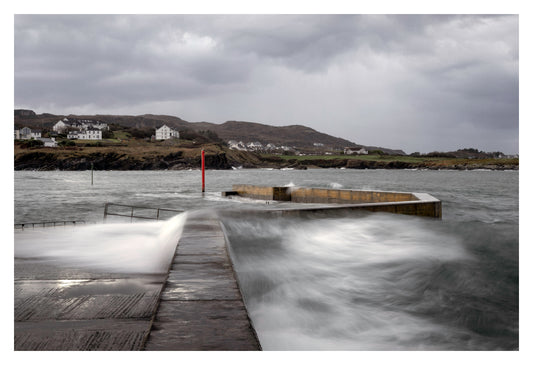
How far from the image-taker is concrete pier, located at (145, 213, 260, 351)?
2752mm

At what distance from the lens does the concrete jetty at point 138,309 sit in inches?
114

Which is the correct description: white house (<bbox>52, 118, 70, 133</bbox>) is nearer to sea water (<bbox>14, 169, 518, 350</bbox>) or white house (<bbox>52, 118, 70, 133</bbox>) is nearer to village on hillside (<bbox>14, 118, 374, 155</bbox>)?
village on hillside (<bbox>14, 118, 374, 155</bbox>)

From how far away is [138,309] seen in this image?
4.12 meters

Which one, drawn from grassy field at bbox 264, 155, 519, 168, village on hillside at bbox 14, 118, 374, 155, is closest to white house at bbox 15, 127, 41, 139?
village on hillside at bbox 14, 118, 374, 155

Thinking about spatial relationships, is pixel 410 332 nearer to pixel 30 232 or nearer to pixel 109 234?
pixel 109 234

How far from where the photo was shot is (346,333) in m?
4.88

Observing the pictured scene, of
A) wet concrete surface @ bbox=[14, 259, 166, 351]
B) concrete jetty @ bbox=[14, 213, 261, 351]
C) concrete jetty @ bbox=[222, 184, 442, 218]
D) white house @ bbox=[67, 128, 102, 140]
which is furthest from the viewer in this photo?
white house @ bbox=[67, 128, 102, 140]

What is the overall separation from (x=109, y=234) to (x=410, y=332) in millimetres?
6937

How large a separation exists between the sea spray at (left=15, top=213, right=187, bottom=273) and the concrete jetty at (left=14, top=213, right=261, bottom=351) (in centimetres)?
57

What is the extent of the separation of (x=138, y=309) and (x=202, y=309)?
1.12 meters

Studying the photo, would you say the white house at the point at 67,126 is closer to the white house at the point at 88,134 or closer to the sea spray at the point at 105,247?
the white house at the point at 88,134

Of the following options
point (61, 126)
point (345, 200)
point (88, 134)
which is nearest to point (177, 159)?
point (88, 134)

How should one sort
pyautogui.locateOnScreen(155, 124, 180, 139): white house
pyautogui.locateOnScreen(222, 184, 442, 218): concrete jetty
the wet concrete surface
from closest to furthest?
1. the wet concrete surface
2. pyautogui.locateOnScreen(222, 184, 442, 218): concrete jetty
3. pyautogui.locateOnScreen(155, 124, 180, 139): white house

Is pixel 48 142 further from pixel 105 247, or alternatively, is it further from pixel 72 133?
pixel 105 247
